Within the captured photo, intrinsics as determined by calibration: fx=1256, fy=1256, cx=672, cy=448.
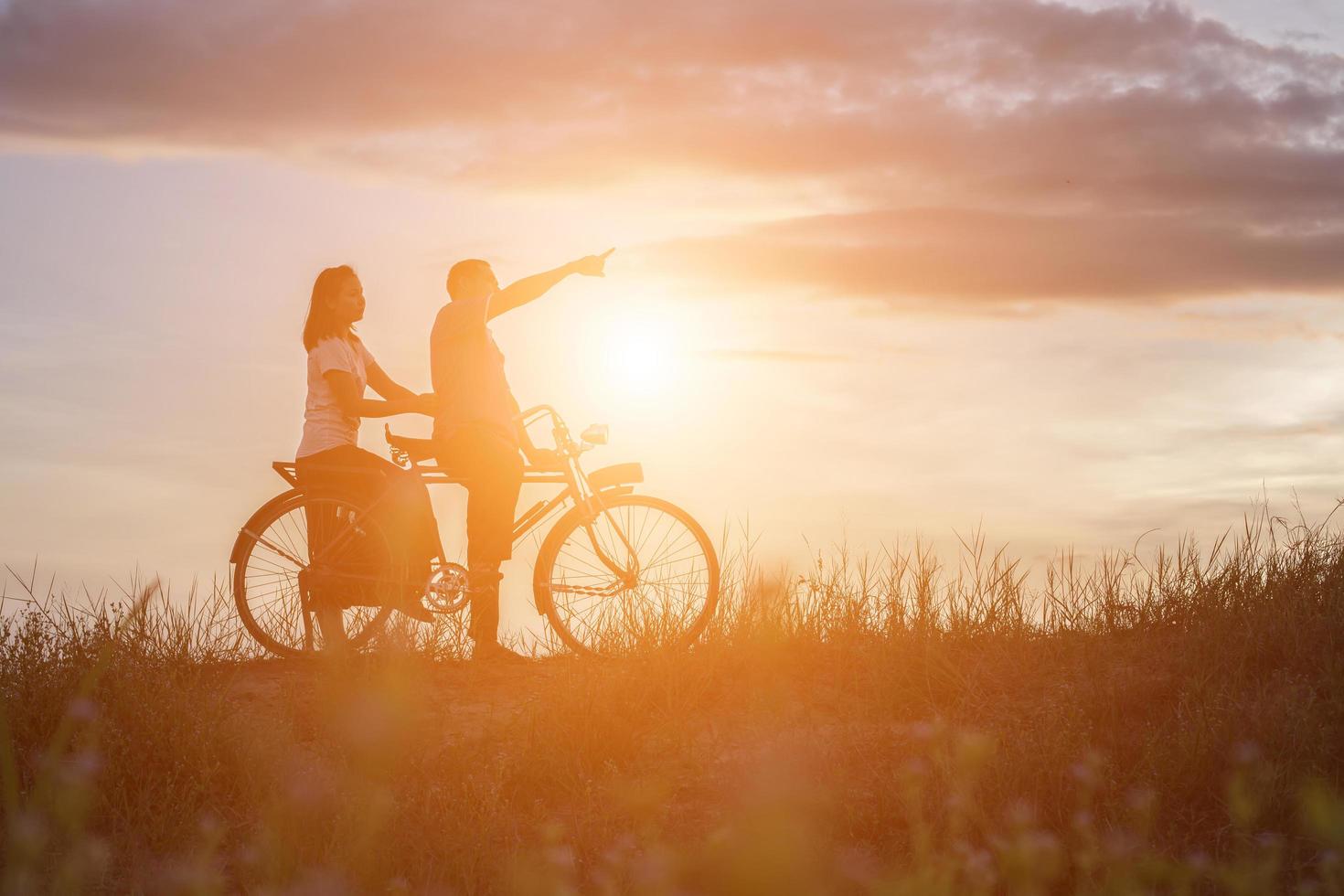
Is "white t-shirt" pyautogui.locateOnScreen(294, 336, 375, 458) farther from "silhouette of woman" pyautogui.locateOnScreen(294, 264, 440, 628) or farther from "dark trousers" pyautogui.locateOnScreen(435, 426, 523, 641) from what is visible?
"dark trousers" pyautogui.locateOnScreen(435, 426, 523, 641)

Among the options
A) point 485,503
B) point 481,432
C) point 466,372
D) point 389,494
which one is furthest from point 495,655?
point 466,372

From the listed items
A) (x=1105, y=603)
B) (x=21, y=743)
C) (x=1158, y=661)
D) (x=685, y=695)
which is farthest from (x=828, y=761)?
(x=21, y=743)

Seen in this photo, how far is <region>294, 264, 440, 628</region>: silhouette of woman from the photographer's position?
780cm

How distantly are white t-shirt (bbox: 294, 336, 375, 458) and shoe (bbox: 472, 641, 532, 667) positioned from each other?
1.55 m

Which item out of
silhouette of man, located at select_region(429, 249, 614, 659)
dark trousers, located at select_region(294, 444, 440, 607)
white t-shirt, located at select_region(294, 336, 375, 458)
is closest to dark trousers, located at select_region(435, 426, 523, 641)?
silhouette of man, located at select_region(429, 249, 614, 659)

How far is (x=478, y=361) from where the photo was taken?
7.94 m

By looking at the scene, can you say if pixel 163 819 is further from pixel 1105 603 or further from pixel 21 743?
pixel 1105 603

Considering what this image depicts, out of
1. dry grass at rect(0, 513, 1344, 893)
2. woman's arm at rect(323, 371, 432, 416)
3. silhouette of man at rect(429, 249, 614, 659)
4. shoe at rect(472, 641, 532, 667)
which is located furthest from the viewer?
shoe at rect(472, 641, 532, 667)

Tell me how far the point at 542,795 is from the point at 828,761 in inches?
55.9

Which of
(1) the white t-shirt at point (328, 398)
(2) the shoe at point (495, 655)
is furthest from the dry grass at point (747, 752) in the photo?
(1) the white t-shirt at point (328, 398)

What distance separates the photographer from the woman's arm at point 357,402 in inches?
304

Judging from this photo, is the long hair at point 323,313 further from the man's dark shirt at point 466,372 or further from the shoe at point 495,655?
the shoe at point 495,655

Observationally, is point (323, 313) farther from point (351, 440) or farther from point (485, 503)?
point (485, 503)

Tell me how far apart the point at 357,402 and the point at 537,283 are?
4.39 feet
